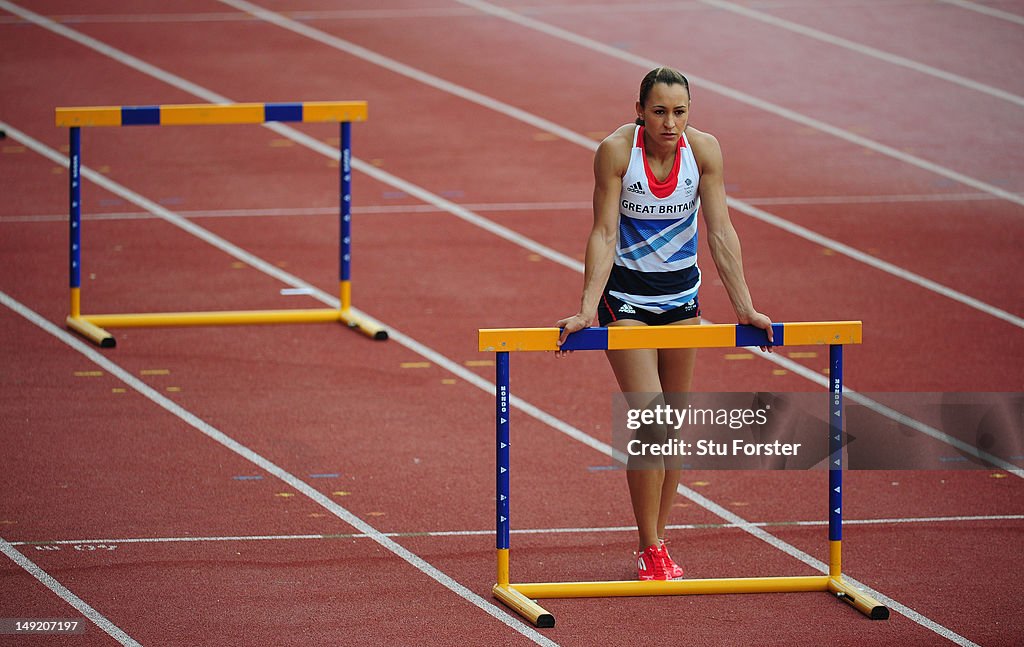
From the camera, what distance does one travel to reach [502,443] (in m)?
6.01

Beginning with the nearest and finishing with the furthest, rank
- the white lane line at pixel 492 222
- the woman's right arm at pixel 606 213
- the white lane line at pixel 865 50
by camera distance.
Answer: the woman's right arm at pixel 606 213 → the white lane line at pixel 492 222 → the white lane line at pixel 865 50

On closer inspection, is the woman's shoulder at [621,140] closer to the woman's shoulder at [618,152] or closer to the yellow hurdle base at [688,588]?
the woman's shoulder at [618,152]

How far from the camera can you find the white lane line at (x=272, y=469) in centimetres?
615

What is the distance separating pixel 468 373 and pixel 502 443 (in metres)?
3.18

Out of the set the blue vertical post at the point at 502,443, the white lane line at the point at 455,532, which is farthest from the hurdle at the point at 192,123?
the blue vertical post at the point at 502,443

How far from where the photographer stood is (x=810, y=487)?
24.9ft

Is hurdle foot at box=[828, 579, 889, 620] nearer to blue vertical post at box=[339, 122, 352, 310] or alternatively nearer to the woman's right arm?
A: the woman's right arm

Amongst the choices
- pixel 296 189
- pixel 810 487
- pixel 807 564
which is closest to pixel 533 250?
pixel 296 189

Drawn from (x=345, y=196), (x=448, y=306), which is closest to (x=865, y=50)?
(x=448, y=306)

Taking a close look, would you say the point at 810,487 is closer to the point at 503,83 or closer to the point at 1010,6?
the point at 503,83

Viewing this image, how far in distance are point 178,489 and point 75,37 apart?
1106cm

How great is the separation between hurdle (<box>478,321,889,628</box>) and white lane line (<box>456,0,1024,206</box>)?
24.1 ft

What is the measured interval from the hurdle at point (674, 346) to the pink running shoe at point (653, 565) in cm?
5

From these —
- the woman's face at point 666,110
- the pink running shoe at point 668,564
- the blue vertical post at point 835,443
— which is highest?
the woman's face at point 666,110
